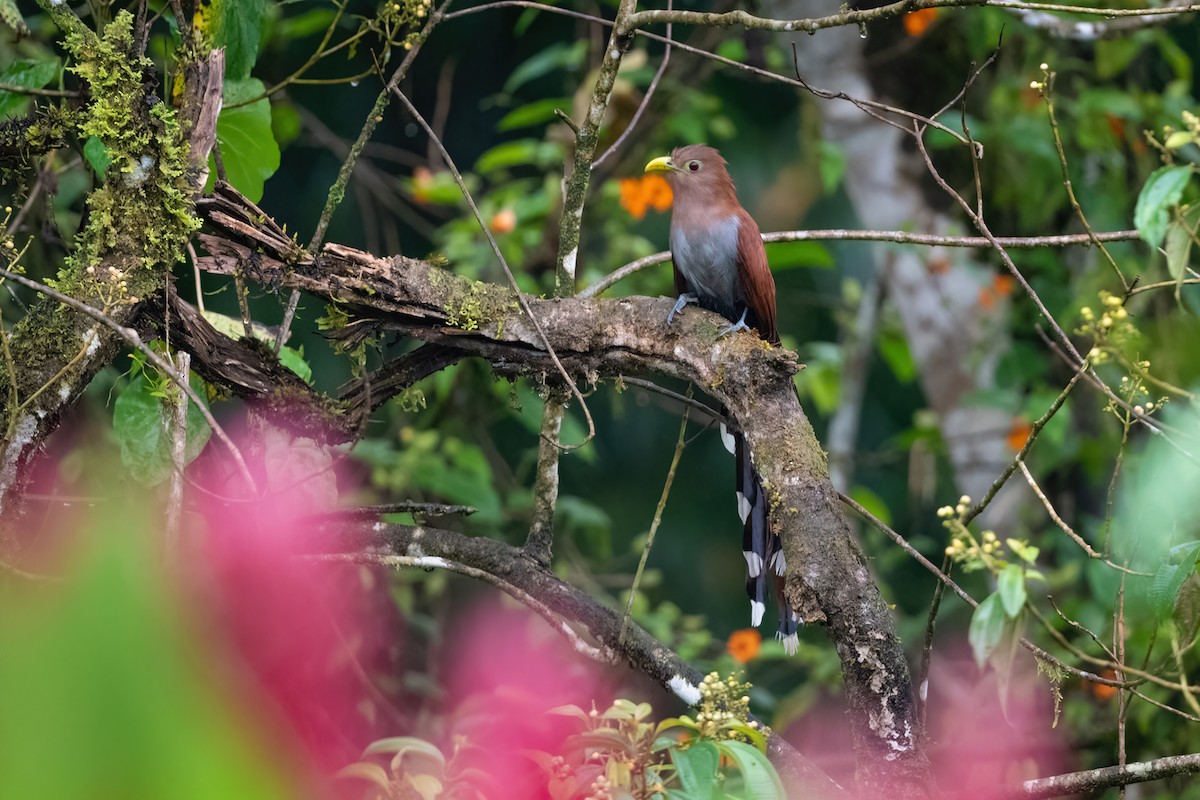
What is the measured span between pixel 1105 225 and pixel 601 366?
96.4 inches

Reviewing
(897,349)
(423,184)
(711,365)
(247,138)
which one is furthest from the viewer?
(897,349)

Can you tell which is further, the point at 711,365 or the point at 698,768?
the point at 711,365

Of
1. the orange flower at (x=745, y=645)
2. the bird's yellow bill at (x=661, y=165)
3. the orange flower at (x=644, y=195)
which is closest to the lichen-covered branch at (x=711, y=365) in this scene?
the bird's yellow bill at (x=661, y=165)

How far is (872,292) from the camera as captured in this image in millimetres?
4180

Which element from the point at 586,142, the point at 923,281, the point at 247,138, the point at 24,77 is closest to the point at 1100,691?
the point at 923,281

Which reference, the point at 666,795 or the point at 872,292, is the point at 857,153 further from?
the point at 666,795

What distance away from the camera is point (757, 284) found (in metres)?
2.11

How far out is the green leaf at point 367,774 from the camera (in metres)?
0.84

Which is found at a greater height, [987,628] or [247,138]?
[247,138]

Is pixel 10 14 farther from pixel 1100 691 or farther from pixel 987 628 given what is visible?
pixel 1100 691

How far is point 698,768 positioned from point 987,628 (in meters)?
0.30

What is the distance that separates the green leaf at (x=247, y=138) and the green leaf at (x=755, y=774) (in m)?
1.15

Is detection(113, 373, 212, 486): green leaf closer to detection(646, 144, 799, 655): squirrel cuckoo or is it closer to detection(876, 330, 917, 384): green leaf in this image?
detection(646, 144, 799, 655): squirrel cuckoo

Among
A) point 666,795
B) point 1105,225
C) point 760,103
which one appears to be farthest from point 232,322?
point 760,103
